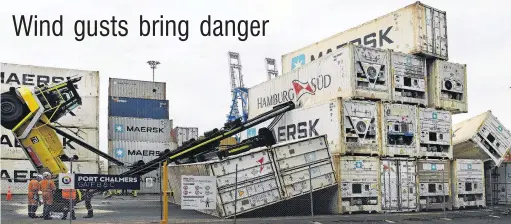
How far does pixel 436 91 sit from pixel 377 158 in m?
3.96

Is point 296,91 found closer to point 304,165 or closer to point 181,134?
point 304,165

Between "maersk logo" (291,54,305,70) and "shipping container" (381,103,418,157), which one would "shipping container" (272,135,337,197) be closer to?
"shipping container" (381,103,418,157)

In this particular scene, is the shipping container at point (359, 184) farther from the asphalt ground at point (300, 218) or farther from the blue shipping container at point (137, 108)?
the blue shipping container at point (137, 108)

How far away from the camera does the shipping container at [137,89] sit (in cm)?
4272

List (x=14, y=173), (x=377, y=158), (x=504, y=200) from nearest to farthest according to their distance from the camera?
1. (x=377, y=158)
2. (x=504, y=200)
3. (x=14, y=173)

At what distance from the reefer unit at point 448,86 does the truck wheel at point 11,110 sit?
1551cm

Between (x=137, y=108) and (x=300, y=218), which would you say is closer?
(x=300, y=218)

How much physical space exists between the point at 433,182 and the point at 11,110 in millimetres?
15818

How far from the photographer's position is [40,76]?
34.4 m

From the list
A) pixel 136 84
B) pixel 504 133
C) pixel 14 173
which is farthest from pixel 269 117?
pixel 136 84

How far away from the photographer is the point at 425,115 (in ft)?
67.3

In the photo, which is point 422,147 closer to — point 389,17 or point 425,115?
point 425,115

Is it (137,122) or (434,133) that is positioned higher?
(137,122)

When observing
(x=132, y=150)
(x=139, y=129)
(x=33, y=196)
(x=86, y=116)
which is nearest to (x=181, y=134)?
(x=139, y=129)
